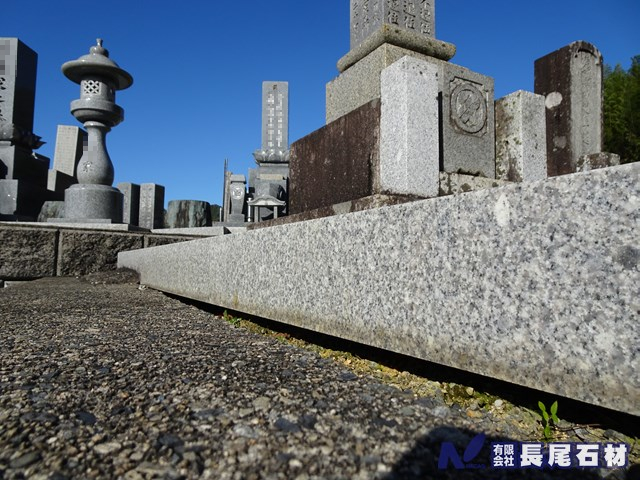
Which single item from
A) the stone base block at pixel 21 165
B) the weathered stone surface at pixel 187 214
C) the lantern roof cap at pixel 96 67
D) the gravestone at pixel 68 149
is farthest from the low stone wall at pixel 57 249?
the gravestone at pixel 68 149

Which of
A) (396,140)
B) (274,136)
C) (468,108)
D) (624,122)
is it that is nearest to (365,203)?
(396,140)

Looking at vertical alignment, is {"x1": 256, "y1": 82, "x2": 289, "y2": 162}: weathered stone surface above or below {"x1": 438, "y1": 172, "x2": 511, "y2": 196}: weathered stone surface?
above

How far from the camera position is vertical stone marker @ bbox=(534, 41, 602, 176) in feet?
15.3

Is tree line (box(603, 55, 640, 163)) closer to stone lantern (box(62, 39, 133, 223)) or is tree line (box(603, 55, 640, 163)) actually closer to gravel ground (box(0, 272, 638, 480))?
stone lantern (box(62, 39, 133, 223))

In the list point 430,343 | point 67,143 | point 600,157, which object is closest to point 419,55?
point 600,157

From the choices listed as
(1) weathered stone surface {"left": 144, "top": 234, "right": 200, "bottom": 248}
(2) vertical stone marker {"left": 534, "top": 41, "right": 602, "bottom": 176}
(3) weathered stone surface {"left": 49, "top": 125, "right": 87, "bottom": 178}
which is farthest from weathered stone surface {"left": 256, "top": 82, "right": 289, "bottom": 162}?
(2) vertical stone marker {"left": 534, "top": 41, "right": 602, "bottom": 176}

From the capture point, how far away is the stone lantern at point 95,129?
8.37 metres

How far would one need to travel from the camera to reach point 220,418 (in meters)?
1.03

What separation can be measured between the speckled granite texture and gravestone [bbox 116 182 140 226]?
1369cm

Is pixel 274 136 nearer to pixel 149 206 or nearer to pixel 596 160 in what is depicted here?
pixel 149 206

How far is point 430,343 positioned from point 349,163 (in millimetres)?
2284

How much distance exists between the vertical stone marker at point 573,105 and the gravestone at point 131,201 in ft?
42.2

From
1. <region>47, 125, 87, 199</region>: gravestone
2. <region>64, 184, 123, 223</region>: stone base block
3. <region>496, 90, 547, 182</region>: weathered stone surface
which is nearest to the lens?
<region>496, 90, 547, 182</region>: weathered stone surface

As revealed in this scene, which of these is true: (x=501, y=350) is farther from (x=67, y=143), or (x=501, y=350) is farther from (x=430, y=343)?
(x=67, y=143)
